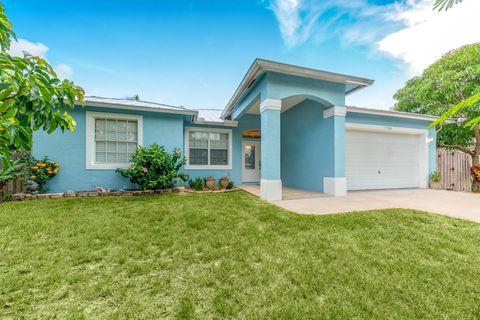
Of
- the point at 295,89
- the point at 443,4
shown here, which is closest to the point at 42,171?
the point at 295,89

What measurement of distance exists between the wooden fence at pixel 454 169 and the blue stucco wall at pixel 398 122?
0.55 metres

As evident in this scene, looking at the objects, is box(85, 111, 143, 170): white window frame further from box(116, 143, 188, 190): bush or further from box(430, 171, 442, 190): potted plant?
box(430, 171, 442, 190): potted plant

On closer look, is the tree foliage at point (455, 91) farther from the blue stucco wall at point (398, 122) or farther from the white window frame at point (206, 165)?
the white window frame at point (206, 165)

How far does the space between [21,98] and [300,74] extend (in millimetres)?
5929

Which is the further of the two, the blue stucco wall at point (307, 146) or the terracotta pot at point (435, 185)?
the terracotta pot at point (435, 185)

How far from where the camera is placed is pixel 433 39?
1854 mm

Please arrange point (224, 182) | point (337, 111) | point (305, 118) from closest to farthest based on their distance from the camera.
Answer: point (337, 111), point (305, 118), point (224, 182)

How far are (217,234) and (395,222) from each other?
11.2 feet

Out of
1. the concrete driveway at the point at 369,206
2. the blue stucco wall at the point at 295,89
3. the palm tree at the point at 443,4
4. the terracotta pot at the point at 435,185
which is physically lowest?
the concrete driveway at the point at 369,206

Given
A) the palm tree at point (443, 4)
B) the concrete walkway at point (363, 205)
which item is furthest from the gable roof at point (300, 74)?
the palm tree at point (443, 4)

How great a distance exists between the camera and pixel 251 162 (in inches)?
388

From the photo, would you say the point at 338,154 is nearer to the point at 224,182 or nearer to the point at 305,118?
the point at 305,118

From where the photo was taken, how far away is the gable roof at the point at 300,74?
532 centimetres

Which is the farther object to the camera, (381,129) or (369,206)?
(381,129)
